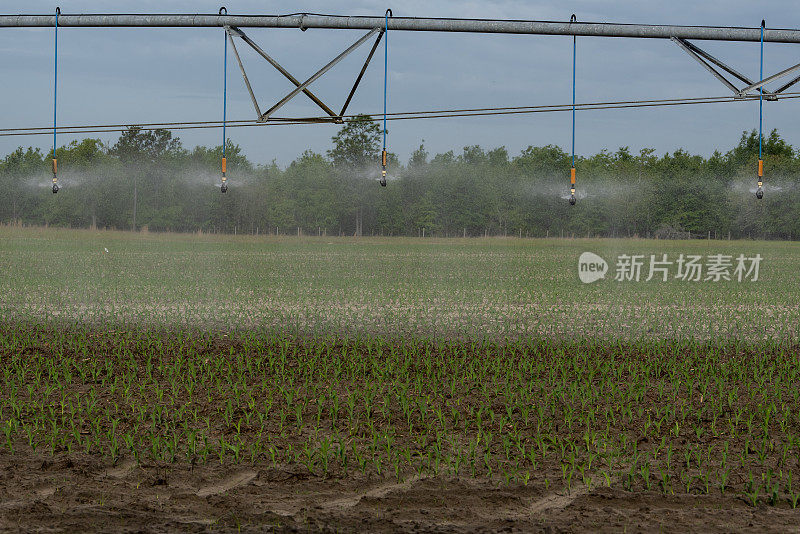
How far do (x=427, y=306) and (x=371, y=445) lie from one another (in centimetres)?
1012

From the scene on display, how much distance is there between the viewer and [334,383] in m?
8.46

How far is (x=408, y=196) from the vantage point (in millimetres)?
48219

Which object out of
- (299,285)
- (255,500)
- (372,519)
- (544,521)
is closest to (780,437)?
(544,521)

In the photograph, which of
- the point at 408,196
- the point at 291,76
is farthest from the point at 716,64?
the point at 408,196

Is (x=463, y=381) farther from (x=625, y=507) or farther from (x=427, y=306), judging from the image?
(x=427, y=306)

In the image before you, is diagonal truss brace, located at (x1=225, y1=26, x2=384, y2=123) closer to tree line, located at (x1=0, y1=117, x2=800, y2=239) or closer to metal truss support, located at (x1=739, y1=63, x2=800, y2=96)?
metal truss support, located at (x1=739, y1=63, x2=800, y2=96)

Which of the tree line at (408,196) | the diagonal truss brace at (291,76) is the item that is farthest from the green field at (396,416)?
the tree line at (408,196)

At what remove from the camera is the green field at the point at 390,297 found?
13.5 metres
